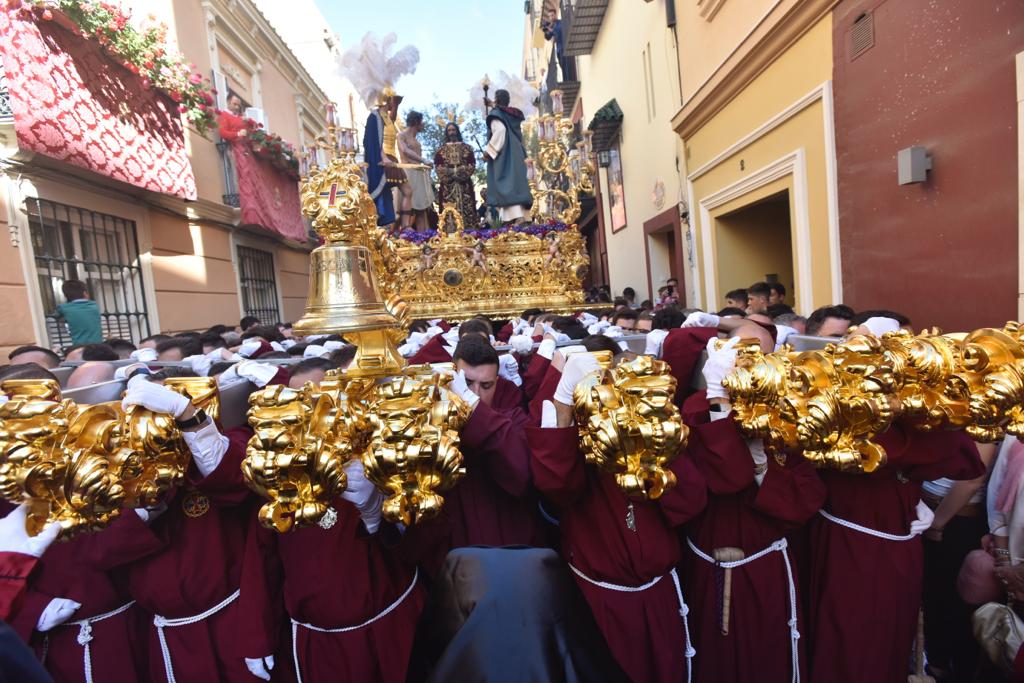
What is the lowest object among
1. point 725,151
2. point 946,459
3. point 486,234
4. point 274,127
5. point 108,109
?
point 946,459

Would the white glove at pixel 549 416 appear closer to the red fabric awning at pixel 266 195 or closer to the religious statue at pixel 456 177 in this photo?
the religious statue at pixel 456 177

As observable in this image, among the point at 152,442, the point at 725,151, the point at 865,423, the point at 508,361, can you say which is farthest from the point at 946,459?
the point at 725,151

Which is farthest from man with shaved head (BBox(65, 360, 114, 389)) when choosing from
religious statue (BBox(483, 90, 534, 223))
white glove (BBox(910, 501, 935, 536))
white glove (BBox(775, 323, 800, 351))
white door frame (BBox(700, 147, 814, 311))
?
white door frame (BBox(700, 147, 814, 311))

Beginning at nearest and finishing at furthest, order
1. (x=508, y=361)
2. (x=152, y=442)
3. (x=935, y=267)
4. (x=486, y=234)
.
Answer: (x=152, y=442) → (x=508, y=361) → (x=935, y=267) → (x=486, y=234)

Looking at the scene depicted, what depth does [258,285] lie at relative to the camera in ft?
40.3

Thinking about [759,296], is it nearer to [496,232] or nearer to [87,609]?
[496,232]

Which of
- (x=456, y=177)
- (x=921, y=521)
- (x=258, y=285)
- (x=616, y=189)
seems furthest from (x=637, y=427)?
(x=616, y=189)

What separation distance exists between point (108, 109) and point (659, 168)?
8.56 m

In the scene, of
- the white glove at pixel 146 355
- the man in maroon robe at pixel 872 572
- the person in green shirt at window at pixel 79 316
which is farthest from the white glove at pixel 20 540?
the person in green shirt at window at pixel 79 316

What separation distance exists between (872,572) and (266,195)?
1182 cm

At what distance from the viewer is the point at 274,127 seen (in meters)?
13.9

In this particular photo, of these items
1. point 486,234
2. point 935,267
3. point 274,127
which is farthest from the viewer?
point 274,127

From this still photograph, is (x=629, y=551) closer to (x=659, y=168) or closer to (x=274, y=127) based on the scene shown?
(x=659, y=168)

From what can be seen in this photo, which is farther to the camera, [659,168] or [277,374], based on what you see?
[659,168]
